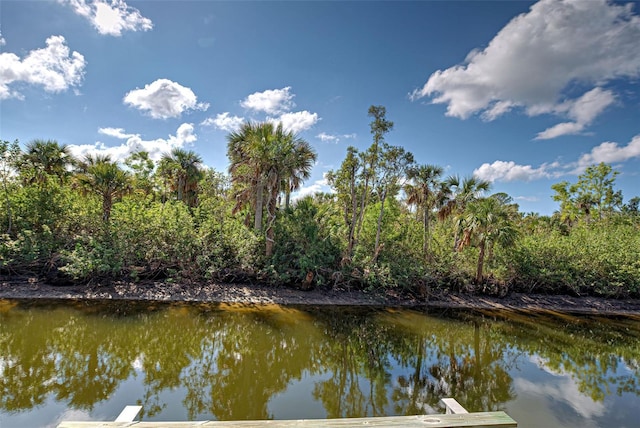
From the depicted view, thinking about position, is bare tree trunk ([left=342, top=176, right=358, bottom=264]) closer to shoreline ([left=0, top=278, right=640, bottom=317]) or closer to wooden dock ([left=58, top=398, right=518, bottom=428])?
shoreline ([left=0, top=278, right=640, bottom=317])

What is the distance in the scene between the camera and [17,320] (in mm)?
9469

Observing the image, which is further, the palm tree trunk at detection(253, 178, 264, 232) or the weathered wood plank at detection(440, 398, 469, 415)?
the palm tree trunk at detection(253, 178, 264, 232)

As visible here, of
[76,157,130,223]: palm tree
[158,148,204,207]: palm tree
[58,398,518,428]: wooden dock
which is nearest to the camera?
[58,398,518,428]: wooden dock

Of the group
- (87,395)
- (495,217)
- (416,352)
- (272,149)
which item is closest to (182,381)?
(87,395)

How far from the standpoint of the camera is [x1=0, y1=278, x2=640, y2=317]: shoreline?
12.8 meters

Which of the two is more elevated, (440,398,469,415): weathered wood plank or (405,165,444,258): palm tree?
(405,165,444,258): palm tree

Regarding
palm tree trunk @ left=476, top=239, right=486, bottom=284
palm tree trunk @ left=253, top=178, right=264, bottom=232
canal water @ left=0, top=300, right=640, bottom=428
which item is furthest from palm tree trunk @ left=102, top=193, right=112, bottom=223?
palm tree trunk @ left=476, top=239, right=486, bottom=284

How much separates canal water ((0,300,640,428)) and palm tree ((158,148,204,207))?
11.4m

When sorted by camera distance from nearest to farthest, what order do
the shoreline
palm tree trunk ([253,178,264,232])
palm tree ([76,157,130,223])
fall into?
the shoreline → palm tree trunk ([253,178,264,232]) → palm tree ([76,157,130,223])

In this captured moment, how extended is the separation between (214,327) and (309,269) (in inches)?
243

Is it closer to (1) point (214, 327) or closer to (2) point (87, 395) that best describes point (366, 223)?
(1) point (214, 327)

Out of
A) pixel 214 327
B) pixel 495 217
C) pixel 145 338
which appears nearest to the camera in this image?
pixel 145 338

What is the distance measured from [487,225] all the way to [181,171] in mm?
19522

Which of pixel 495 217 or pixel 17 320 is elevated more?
pixel 495 217
